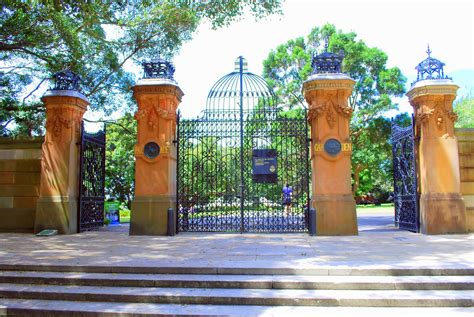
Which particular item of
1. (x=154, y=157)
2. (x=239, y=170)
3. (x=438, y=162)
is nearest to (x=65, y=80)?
(x=154, y=157)

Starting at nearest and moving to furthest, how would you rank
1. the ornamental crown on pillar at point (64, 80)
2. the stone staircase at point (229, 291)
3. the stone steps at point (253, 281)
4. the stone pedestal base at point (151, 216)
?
the stone staircase at point (229, 291) < the stone steps at point (253, 281) < the stone pedestal base at point (151, 216) < the ornamental crown on pillar at point (64, 80)

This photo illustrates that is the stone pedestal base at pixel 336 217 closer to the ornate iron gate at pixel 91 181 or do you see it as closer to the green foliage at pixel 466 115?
the ornate iron gate at pixel 91 181

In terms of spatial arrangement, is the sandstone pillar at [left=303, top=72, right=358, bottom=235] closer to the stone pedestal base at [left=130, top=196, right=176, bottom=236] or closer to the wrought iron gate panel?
the wrought iron gate panel

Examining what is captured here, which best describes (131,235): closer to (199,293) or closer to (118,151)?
(199,293)

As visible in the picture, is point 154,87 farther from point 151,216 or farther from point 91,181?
point 91,181

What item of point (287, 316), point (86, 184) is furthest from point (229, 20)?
point (287, 316)

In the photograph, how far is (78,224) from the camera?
11.5 meters

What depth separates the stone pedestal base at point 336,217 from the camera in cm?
1021

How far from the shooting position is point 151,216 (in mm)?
10703

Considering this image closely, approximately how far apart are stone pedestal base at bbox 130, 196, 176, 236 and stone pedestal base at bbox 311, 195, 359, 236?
13.7 feet

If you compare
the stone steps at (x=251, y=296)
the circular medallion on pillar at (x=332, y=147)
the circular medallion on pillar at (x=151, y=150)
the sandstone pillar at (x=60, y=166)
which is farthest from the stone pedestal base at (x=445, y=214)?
the sandstone pillar at (x=60, y=166)

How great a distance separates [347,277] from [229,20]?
10.7 metres

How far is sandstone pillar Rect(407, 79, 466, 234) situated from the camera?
400 inches

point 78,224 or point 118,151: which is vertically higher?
point 118,151
